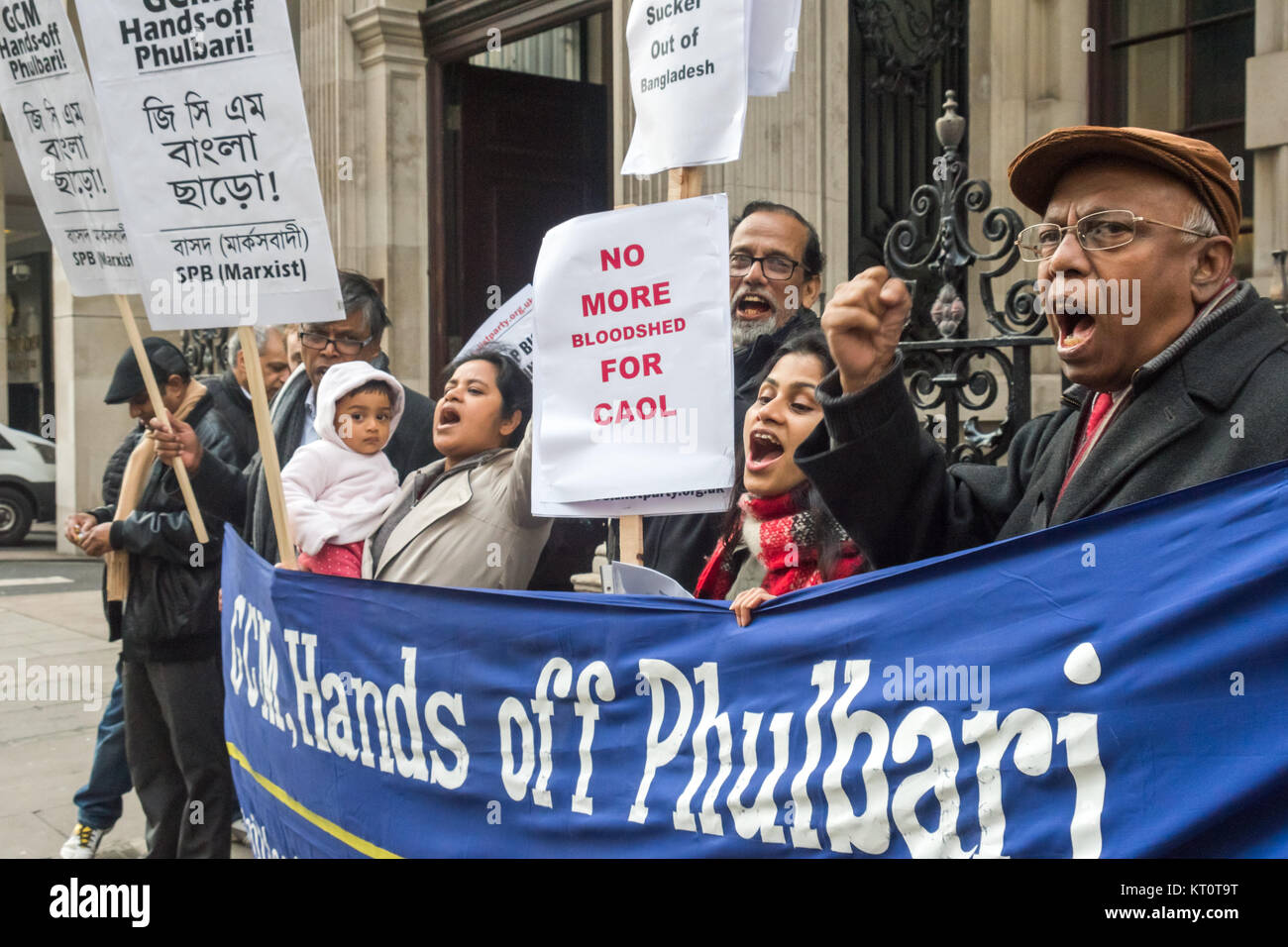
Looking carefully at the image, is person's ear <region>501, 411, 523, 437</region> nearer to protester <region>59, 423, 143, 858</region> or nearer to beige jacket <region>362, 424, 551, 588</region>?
beige jacket <region>362, 424, 551, 588</region>

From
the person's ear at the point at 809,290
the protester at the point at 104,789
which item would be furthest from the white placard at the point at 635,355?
the protester at the point at 104,789

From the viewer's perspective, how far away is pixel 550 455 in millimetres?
3307

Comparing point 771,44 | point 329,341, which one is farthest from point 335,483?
point 771,44

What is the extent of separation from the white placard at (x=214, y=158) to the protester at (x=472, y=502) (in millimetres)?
480

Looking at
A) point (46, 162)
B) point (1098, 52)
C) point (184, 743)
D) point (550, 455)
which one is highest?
point (1098, 52)

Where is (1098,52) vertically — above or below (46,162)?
above

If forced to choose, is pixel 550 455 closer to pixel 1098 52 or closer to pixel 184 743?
pixel 184 743

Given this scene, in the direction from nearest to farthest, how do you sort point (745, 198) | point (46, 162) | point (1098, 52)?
1. point (46, 162)
2. point (745, 198)
3. point (1098, 52)

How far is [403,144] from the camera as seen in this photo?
31.7 ft

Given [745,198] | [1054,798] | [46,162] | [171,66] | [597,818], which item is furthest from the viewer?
[745,198]

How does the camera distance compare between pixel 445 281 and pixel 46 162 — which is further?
pixel 445 281

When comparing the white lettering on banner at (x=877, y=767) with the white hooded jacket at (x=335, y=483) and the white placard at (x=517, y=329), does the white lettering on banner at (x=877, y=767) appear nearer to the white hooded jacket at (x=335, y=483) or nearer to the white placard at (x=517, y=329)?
the white placard at (x=517, y=329)

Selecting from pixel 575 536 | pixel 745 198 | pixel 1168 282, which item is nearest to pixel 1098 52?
pixel 745 198

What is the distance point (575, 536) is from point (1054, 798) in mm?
2063
